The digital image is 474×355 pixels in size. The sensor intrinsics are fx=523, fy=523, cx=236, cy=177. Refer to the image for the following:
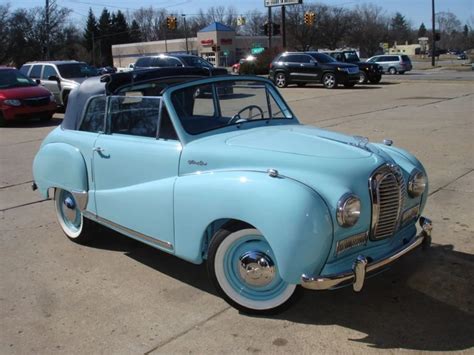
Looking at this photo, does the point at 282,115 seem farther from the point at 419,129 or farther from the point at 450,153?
the point at 419,129

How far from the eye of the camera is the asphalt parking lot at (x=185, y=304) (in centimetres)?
328

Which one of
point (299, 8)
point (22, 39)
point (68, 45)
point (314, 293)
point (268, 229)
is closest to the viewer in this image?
point (268, 229)

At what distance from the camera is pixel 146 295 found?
3982 mm

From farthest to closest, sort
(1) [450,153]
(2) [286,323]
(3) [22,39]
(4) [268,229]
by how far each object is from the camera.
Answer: (3) [22,39] → (1) [450,153] → (2) [286,323] → (4) [268,229]

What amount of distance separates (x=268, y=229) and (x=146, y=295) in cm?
130

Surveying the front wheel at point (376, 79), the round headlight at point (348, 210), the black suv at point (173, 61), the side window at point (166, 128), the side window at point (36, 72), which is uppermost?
the black suv at point (173, 61)

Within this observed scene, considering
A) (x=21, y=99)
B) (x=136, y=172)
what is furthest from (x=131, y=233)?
(x=21, y=99)

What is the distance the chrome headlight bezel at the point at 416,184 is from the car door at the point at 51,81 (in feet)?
51.1

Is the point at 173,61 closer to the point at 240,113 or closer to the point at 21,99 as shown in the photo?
the point at 21,99

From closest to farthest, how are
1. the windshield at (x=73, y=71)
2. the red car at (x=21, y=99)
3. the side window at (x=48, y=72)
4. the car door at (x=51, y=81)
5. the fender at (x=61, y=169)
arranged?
1. the fender at (x=61, y=169)
2. the red car at (x=21, y=99)
3. the car door at (x=51, y=81)
4. the windshield at (x=73, y=71)
5. the side window at (x=48, y=72)

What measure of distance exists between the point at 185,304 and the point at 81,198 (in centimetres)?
164

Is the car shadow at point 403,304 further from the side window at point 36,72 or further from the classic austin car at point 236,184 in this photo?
the side window at point 36,72

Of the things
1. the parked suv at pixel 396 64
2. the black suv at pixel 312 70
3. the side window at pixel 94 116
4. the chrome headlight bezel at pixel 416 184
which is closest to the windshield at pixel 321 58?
the black suv at pixel 312 70

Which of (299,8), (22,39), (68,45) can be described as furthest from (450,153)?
(299,8)
